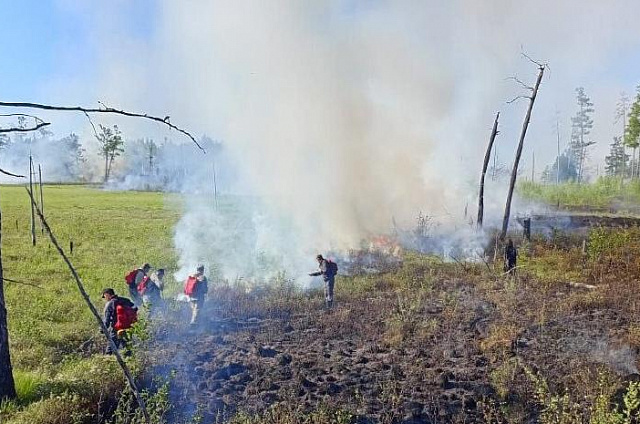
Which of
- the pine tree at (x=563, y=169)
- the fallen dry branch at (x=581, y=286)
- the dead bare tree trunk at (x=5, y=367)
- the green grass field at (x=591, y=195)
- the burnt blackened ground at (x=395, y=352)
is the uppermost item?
the pine tree at (x=563, y=169)

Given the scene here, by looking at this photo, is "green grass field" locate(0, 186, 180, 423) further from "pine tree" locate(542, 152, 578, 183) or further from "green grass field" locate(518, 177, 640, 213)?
"pine tree" locate(542, 152, 578, 183)

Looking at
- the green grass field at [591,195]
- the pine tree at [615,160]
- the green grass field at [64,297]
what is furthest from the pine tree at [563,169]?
the green grass field at [64,297]

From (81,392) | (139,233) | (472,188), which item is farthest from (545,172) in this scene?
(81,392)

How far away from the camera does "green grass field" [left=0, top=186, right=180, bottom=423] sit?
686 centimetres

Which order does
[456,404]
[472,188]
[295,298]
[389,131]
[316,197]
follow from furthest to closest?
[472,188] → [389,131] → [316,197] → [295,298] → [456,404]

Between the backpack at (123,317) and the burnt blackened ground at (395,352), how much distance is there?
2.51 feet

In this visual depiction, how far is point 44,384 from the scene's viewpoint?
7027mm

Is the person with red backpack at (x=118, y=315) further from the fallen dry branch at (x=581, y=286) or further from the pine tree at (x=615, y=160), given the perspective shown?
the pine tree at (x=615, y=160)

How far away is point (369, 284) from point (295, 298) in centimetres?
266

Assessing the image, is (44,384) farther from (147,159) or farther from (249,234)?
(147,159)

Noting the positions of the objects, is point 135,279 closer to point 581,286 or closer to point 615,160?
point 581,286

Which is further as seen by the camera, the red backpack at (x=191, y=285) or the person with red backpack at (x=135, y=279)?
the red backpack at (x=191, y=285)

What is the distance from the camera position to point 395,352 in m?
9.82

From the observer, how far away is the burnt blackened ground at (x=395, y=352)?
25.2 ft
